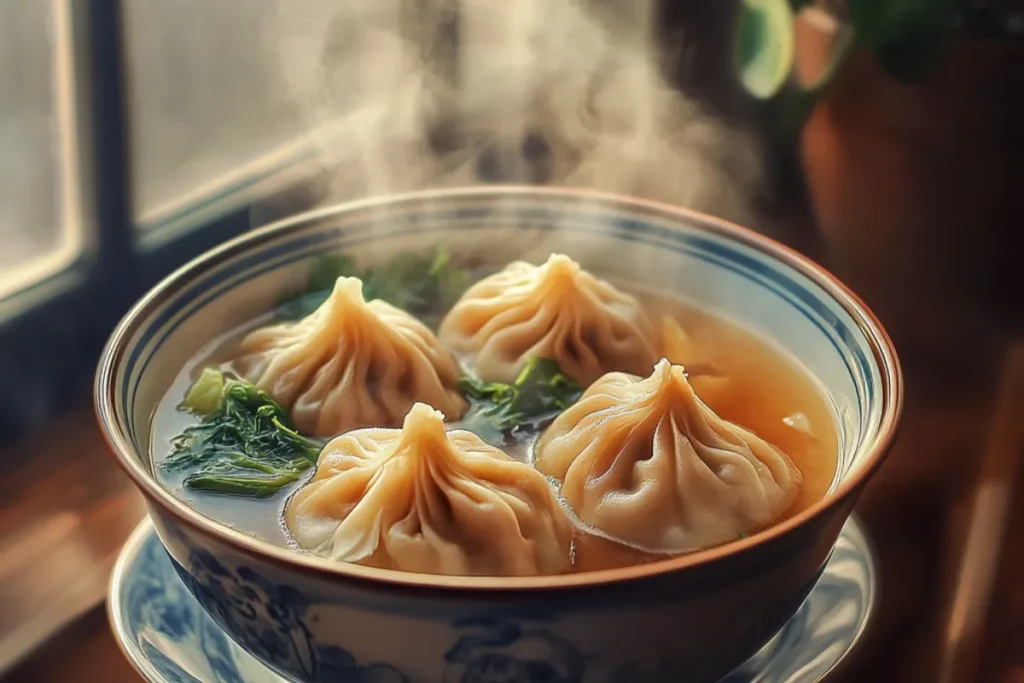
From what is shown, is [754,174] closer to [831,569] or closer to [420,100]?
[420,100]

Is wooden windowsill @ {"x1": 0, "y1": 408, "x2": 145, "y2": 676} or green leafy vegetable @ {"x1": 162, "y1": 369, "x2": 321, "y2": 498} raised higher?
green leafy vegetable @ {"x1": 162, "y1": 369, "x2": 321, "y2": 498}

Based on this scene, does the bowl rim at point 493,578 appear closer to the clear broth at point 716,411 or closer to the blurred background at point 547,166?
the clear broth at point 716,411

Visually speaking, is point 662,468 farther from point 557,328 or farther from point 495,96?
point 495,96

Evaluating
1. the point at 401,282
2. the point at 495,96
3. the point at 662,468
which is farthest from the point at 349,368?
the point at 495,96

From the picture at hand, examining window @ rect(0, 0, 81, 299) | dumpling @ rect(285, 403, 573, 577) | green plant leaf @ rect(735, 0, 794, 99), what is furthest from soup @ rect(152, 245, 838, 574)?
green plant leaf @ rect(735, 0, 794, 99)

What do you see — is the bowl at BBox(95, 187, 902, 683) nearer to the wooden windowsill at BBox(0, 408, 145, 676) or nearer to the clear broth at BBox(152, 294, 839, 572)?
the clear broth at BBox(152, 294, 839, 572)
